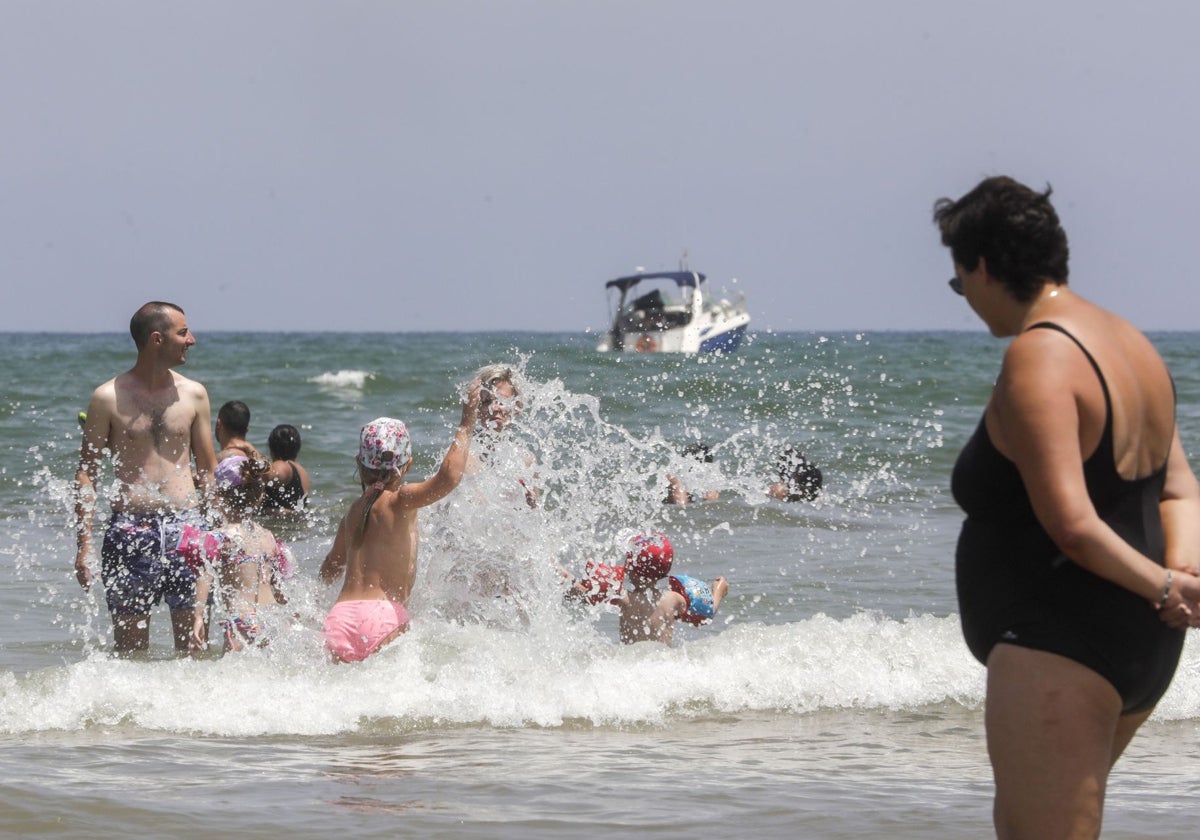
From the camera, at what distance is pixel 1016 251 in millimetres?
2719

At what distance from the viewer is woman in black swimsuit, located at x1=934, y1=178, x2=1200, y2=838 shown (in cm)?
257

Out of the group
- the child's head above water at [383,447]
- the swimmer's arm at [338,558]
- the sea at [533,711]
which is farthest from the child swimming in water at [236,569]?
the child's head above water at [383,447]

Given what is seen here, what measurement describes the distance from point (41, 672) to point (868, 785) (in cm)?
348

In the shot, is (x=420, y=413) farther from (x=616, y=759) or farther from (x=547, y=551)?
(x=616, y=759)

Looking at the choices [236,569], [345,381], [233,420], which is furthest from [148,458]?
[345,381]

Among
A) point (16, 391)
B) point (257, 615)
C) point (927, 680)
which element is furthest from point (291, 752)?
point (16, 391)

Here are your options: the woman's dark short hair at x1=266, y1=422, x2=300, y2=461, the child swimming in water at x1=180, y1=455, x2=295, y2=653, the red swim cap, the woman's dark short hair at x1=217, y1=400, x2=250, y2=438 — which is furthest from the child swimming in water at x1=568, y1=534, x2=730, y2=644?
the woman's dark short hair at x1=266, y1=422, x2=300, y2=461

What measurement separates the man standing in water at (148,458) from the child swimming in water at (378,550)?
2.60 ft

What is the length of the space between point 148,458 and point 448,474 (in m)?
1.43

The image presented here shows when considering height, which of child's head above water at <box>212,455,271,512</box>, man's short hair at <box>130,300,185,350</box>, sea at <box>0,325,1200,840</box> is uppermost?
man's short hair at <box>130,300,185,350</box>

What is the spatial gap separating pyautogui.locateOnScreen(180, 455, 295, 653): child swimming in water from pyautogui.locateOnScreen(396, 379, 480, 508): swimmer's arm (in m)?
0.97

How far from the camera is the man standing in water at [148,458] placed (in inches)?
245

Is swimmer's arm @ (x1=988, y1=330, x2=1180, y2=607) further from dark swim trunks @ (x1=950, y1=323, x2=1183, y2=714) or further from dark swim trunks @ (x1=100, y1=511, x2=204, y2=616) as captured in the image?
dark swim trunks @ (x1=100, y1=511, x2=204, y2=616)

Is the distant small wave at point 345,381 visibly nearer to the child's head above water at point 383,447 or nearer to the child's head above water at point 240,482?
the child's head above water at point 240,482
